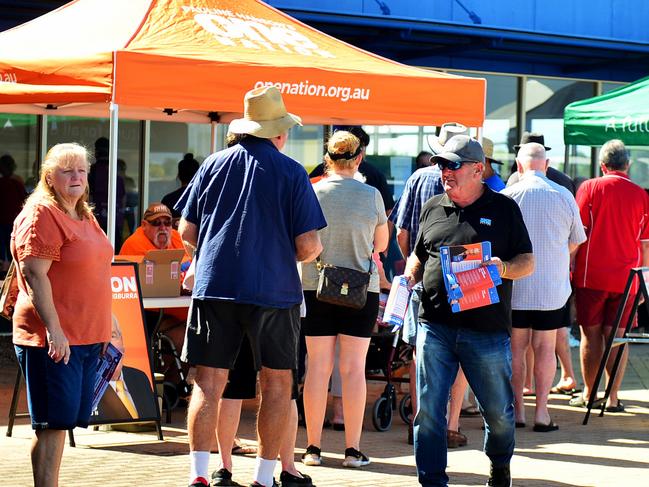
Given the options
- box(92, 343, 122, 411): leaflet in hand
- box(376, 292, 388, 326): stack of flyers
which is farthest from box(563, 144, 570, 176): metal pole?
box(92, 343, 122, 411): leaflet in hand

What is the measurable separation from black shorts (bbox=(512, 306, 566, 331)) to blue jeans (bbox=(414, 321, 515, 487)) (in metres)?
2.70

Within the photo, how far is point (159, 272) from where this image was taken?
8859mm

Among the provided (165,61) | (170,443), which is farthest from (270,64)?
(170,443)

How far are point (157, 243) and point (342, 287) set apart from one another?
255cm

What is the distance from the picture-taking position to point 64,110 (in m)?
11.1

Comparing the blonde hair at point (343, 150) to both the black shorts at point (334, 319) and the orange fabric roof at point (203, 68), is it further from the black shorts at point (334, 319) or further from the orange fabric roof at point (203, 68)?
the orange fabric roof at point (203, 68)

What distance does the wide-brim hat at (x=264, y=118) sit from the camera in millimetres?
6340

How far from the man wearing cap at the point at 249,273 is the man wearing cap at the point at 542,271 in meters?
2.95

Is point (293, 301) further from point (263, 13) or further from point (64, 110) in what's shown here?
point (64, 110)

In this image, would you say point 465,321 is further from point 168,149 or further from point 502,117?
point 502,117

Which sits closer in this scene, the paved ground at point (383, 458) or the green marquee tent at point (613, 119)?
the paved ground at point (383, 458)

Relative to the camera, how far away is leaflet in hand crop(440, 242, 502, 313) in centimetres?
612

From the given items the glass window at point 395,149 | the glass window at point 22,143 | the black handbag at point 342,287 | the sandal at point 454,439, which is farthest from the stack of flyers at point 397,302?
the glass window at point 395,149

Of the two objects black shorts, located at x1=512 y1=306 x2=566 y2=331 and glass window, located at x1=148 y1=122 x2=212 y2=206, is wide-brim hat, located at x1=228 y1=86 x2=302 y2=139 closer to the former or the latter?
black shorts, located at x1=512 y1=306 x2=566 y2=331
